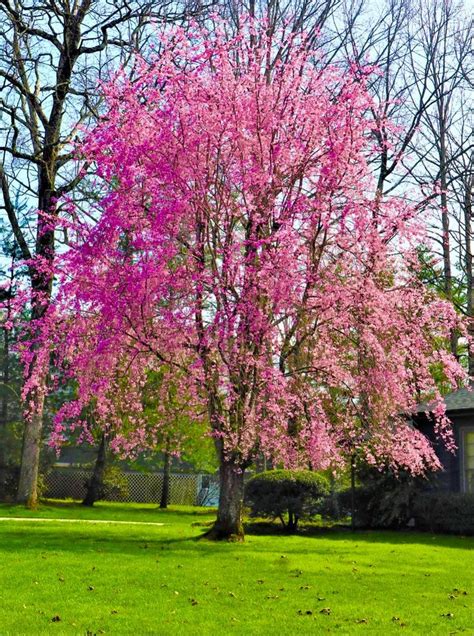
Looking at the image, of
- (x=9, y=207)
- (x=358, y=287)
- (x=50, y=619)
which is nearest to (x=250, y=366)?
(x=358, y=287)

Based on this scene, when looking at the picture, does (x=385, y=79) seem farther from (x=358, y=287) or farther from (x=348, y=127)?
(x=358, y=287)

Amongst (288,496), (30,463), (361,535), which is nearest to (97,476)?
(30,463)

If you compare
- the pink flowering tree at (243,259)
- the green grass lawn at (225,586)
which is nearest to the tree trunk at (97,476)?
the green grass lawn at (225,586)

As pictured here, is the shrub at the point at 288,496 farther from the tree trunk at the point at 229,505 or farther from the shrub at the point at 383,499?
the tree trunk at the point at 229,505

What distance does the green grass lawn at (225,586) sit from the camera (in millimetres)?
6469

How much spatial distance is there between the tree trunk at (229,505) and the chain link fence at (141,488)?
1916 cm

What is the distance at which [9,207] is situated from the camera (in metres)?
21.0

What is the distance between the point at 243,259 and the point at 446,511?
26.4 ft

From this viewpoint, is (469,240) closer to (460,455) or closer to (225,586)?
(460,455)

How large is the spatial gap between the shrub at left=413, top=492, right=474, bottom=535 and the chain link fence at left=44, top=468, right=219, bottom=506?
16996 millimetres

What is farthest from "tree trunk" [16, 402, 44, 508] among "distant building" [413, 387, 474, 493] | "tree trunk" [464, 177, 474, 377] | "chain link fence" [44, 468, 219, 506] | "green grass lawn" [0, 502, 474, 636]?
"tree trunk" [464, 177, 474, 377]

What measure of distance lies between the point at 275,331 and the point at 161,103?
157 inches

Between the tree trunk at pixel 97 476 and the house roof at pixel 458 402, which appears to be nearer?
the house roof at pixel 458 402

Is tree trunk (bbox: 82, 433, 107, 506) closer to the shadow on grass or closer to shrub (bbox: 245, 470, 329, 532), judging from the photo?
the shadow on grass
